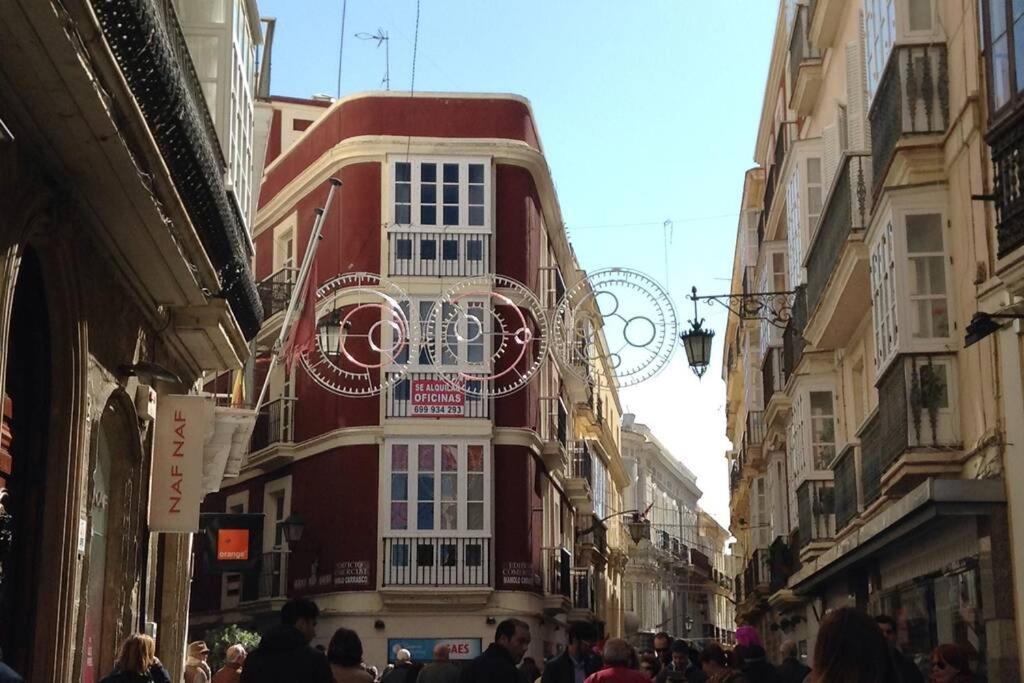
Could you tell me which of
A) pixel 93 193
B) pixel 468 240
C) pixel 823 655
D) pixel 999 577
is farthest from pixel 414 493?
pixel 823 655

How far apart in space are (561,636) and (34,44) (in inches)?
1303

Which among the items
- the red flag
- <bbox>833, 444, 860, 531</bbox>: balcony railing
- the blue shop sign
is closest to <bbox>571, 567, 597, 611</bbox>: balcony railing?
the blue shop sign

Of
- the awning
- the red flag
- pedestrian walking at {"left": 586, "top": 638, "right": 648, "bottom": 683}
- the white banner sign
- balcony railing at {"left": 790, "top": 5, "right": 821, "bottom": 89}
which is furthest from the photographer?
balcony railing at {"left": 790, "top": 5, "right": 821, "bottom": 89}

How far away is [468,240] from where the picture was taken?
33000 millimetres

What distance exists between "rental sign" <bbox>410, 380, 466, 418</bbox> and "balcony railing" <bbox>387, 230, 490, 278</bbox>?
2285 mm

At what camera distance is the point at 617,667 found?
9.12 metres

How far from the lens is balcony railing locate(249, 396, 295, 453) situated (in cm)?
3406

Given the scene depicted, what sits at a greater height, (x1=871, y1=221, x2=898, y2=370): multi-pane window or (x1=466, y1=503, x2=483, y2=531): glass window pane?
(x1=871, y1=221, x2=898, y2=370): multi-pane window

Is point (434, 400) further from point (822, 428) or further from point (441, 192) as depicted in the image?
point (822, 428)

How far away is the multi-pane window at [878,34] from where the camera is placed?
15.6 m

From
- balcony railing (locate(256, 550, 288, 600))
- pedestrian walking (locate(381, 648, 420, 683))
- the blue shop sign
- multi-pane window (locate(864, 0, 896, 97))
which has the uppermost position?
multi-pane window (locate(864, 0, 896, 97))

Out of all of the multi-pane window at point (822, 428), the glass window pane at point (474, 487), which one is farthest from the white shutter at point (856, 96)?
the glass window pane at point (474, 487)

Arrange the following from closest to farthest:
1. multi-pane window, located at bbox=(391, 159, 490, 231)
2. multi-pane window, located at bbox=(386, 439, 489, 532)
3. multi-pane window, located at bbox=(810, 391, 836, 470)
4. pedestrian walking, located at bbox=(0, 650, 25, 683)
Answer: pedestrian walking, located at bbox=(0, 650, 25, 683)
multi-pane window, located at bbox=(810, 391, 836, 470)
multi-pane window, located at bbox=(386, 439, 489, 532)
multi-pane window, located at bbox=(391, 159, 490, 231)

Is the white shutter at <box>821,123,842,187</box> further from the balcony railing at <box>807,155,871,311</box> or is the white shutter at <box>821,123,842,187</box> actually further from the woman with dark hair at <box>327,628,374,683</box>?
the woman with dark hair at <box>327,628,374,683</box>
